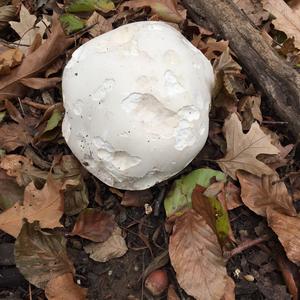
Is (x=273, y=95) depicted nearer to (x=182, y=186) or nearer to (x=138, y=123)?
(x=182, y=186)

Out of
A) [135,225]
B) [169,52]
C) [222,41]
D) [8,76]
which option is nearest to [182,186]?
[135,225]

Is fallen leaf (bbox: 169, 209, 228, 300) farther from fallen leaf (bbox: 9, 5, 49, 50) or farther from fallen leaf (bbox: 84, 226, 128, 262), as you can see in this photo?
fallen leaf (bbox: 9, 5, 49, 50)

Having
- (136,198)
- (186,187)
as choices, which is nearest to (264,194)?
(186,187)

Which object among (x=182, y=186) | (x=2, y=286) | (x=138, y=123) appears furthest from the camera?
(x=182, y=186)

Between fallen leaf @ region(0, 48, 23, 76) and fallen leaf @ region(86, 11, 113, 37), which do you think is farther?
fallen leaf @ region(86, 11, 113, 37)

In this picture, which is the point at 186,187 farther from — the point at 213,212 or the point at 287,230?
the point at 287,230

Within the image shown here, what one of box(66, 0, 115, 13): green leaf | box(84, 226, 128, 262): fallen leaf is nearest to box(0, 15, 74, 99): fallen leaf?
box(66, 0, 115, 13): green leaf

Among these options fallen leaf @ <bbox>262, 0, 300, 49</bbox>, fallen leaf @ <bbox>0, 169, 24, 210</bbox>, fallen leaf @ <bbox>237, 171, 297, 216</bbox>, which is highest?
fallen leaf @ <bbox>262, 0, 300, 49</bbox>

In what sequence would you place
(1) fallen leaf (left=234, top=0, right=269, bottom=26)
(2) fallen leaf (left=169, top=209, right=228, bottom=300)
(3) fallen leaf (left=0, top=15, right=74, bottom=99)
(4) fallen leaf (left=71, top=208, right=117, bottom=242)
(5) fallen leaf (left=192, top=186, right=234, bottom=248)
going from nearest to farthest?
(2) fallen leaf (left=169, top=209, right=228, bottom=300)
(5) fallen leaf (left=192, top=186, right=234, bottom=248)
(4) fallen leaf (left=71, top=208, right=117, bottom=242)
(3) fallen leaf (left=0, top=15, right=74, bottom=99)
(1) fallen leaf (left=234, top=0, right=269, bottom=26)
